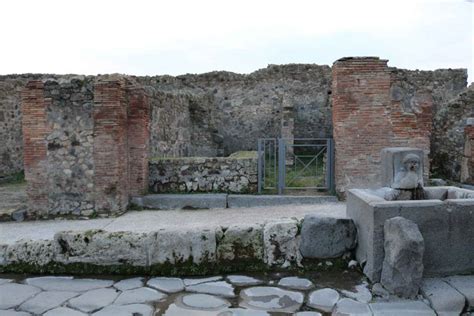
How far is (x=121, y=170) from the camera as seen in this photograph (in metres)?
8.20

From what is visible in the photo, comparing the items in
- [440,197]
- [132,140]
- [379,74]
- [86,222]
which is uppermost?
[379,74]

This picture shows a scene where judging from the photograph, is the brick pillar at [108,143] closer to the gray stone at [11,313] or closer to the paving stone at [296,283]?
the gray stone at [11,313]

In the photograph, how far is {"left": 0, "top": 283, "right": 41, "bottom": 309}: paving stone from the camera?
10.1 ft

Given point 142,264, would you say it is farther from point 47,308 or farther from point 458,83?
point 458,83

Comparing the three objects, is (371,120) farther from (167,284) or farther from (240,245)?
(167,284)

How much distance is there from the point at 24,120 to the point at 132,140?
199 centimetres

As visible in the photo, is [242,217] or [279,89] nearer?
A: [242,217]

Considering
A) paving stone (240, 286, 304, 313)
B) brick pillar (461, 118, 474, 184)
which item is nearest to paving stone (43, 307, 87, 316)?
paving stone (240, 286, 304, 313)

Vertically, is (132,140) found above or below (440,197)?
above

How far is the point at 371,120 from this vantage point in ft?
28.7

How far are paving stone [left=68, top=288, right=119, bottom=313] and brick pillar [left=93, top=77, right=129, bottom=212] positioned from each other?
16.2 ft

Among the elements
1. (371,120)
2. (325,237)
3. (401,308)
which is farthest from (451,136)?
(401,308)

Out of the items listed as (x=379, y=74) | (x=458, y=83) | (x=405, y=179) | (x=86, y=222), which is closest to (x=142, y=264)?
(x=405, y=179)

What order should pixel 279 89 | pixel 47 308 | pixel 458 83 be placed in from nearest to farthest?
pixel 47 308, pixel 279 89, pixel 458 83
